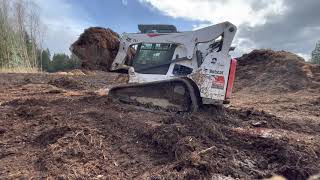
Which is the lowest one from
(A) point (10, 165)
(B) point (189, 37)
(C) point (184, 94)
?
(A) point (10, 165)

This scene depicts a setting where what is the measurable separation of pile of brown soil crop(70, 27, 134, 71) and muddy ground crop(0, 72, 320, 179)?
7.57 metres

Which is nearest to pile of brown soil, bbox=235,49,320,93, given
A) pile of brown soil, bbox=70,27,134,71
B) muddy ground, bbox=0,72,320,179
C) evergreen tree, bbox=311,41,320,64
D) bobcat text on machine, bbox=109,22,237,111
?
pile of brown soil, bbox=70,27,134,71

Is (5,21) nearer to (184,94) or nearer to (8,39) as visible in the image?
(8,39)

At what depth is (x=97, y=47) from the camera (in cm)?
1667

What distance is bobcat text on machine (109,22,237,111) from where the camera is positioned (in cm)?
859

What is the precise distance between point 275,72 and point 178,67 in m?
11.1

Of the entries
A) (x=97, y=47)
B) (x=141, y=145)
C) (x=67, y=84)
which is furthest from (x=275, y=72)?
(x=141, y=145)

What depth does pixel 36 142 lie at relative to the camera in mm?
6117

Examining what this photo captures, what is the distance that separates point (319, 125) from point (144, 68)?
4112 mm

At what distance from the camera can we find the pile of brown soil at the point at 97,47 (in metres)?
16.4

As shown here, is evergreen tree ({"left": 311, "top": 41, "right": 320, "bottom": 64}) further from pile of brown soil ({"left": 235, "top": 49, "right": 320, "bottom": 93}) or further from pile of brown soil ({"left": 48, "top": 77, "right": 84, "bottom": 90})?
pile of brown soil ({"left": 48, "top": 77, "right": 84, "bottom": 90})

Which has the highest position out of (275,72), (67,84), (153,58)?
(153,58)

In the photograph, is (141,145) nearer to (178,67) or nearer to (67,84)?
(178,67)

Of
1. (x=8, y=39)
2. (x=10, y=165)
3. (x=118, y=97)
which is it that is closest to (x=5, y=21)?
(x=8, y=39)
